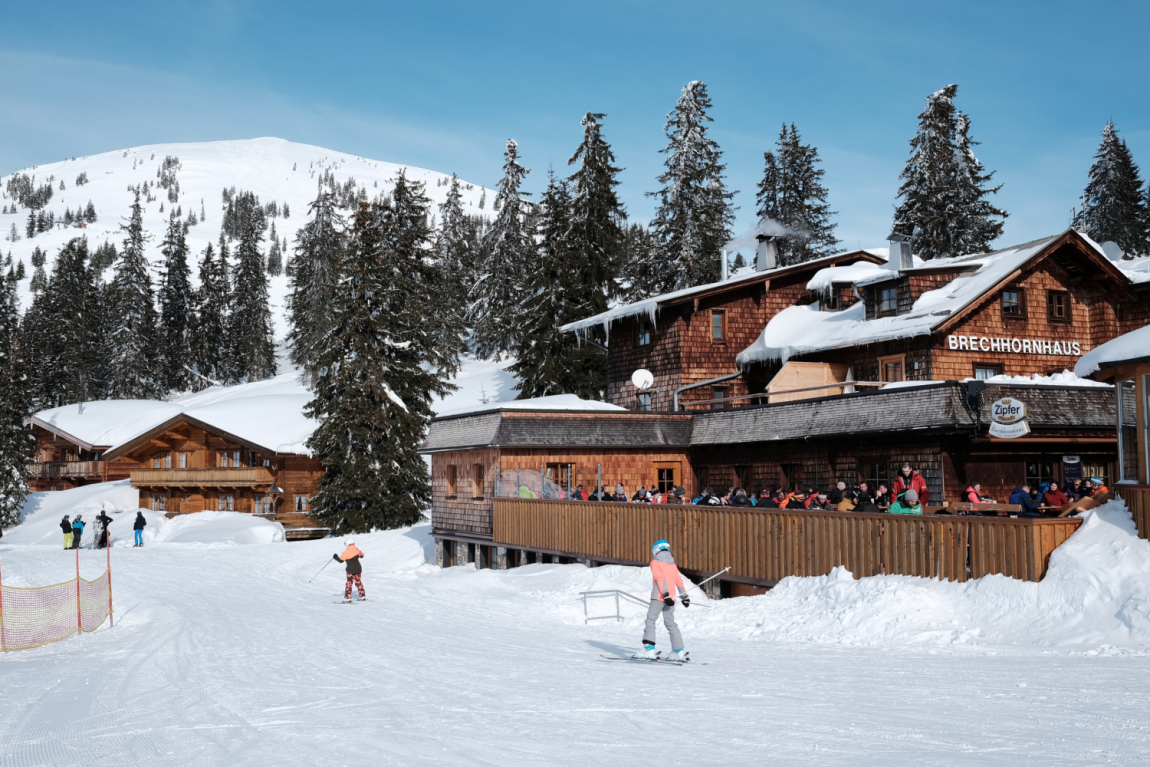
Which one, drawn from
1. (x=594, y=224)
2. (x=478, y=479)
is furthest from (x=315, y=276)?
(x=478, y=479)

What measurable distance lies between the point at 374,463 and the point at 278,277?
436 ft

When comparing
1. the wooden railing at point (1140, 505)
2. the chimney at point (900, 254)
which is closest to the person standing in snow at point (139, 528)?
the chimney at point (900, 254)

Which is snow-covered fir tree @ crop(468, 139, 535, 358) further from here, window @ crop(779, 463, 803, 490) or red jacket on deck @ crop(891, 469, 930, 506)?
red jacket on deck @ crop(891, 469, 930, 506)

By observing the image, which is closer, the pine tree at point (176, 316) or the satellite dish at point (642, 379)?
the satellite dish at point (642, 379)

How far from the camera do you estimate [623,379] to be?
38.4 m

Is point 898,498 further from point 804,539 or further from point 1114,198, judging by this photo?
point 1114,198

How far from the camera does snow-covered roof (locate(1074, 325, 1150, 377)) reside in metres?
15.0

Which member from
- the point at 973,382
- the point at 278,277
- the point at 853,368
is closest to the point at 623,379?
the point at 853,368

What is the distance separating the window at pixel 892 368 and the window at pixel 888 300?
2.14m

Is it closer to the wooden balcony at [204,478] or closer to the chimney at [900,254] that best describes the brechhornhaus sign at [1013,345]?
the chimney at [900,254]

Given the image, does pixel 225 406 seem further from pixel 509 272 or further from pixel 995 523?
pixel 995 523

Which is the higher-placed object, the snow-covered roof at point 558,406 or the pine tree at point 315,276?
the pine tree at point 315,276

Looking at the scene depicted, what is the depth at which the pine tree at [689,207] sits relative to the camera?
5281 cm

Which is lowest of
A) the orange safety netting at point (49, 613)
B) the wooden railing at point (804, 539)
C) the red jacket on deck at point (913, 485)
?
the orange safety netting at point (49, 613)
